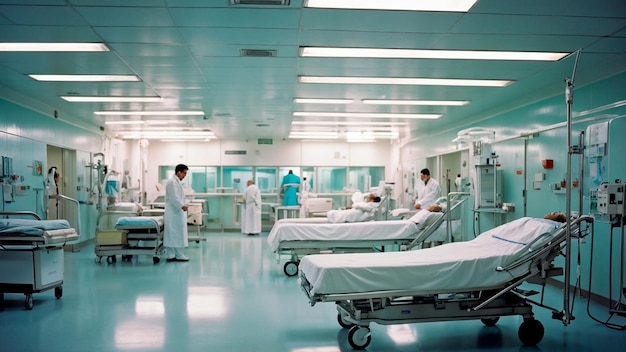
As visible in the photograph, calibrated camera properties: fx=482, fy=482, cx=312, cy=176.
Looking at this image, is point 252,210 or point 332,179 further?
point 332,179

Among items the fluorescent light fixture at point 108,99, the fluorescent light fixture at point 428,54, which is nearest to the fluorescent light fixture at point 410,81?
the fluorescent light fixture at point 428,54

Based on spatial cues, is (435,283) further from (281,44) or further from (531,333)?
(281,44)

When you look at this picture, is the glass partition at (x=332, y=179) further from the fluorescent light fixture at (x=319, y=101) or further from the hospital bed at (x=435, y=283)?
the hospital bed at (x=435, y=283)

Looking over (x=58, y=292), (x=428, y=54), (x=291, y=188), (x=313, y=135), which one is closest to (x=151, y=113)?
(x=58, y=292)

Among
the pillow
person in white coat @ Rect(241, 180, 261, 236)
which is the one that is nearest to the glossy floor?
the pillow

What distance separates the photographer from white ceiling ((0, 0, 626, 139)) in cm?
396

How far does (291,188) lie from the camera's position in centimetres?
1400

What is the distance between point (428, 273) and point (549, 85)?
160 inches

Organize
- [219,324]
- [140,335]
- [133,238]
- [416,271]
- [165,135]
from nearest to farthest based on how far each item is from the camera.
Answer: [416,271]
[140,335]
[219,324]
[133,238]
[165,135]

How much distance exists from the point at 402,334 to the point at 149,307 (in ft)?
9.20

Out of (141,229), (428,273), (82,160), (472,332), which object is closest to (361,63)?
(428,273)

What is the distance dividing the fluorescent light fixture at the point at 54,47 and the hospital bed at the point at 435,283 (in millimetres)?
3170

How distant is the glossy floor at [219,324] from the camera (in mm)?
4105

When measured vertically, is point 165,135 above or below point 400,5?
below
